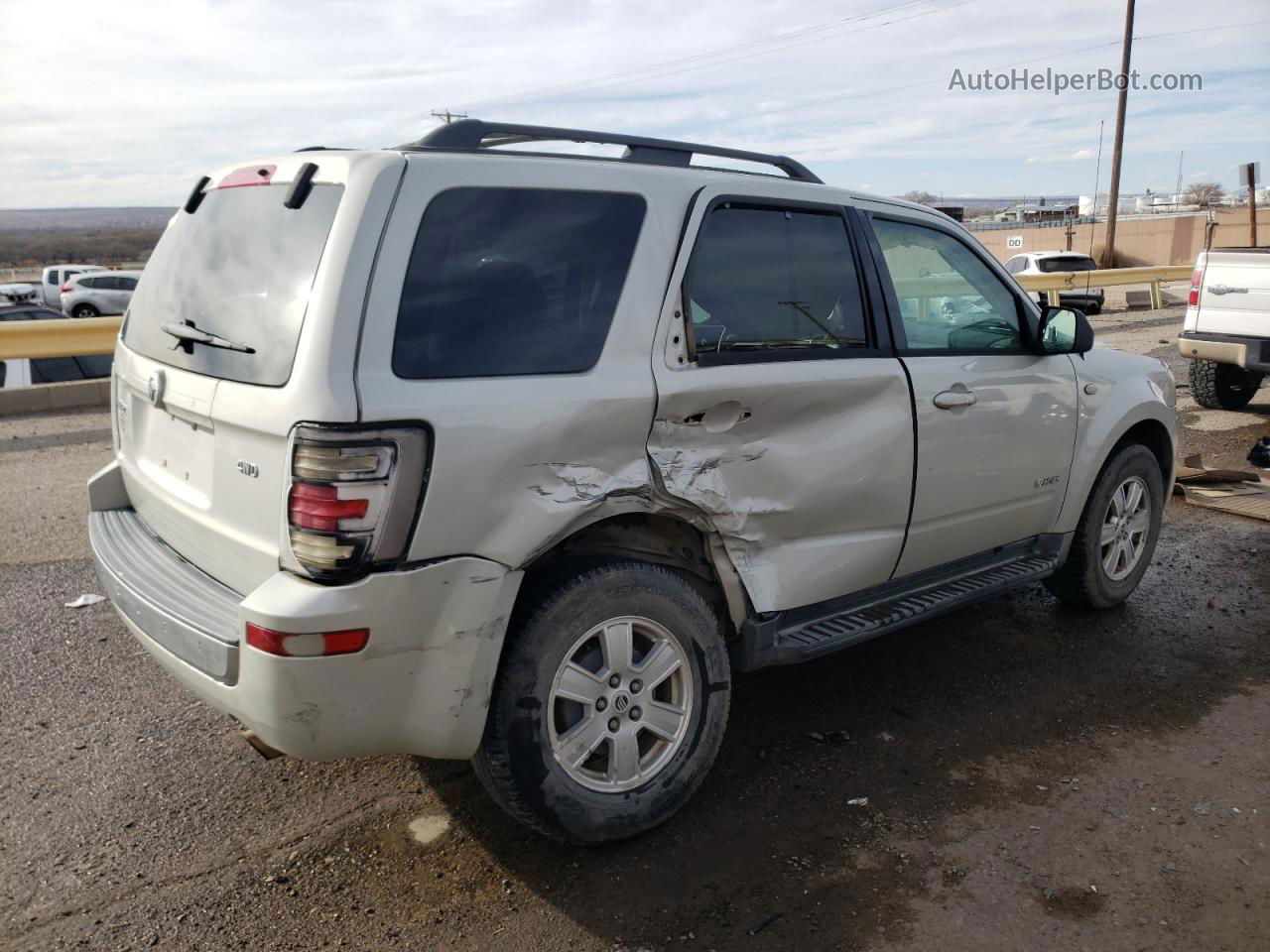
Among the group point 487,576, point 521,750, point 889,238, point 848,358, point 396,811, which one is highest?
point 889,238

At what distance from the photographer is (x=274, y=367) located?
2.71m

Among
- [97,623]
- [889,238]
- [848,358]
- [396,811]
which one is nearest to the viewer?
[396,811]

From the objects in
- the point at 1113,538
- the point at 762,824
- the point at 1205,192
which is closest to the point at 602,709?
the point at 762,824

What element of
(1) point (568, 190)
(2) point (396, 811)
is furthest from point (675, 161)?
(2) point (396, 811)

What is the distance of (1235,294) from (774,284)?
7.99 m

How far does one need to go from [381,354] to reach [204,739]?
6.39ft

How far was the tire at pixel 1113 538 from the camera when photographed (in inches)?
191

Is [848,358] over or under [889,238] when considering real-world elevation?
under

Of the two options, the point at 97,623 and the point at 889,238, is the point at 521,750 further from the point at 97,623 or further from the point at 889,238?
the point at 97,623

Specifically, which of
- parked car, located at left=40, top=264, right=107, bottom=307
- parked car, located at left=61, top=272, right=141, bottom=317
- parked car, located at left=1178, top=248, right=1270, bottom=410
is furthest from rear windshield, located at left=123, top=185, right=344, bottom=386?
parked car, located at left=40, top=264, right=107, bottom=307

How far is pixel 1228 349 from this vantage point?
948 centimetres

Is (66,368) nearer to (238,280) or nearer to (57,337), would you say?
(57,337)

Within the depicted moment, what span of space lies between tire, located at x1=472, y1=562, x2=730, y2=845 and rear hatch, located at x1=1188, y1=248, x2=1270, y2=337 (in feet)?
27.3

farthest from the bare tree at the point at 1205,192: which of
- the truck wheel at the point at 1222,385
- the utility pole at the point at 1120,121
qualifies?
the truck wheel at the point at 1222,385
